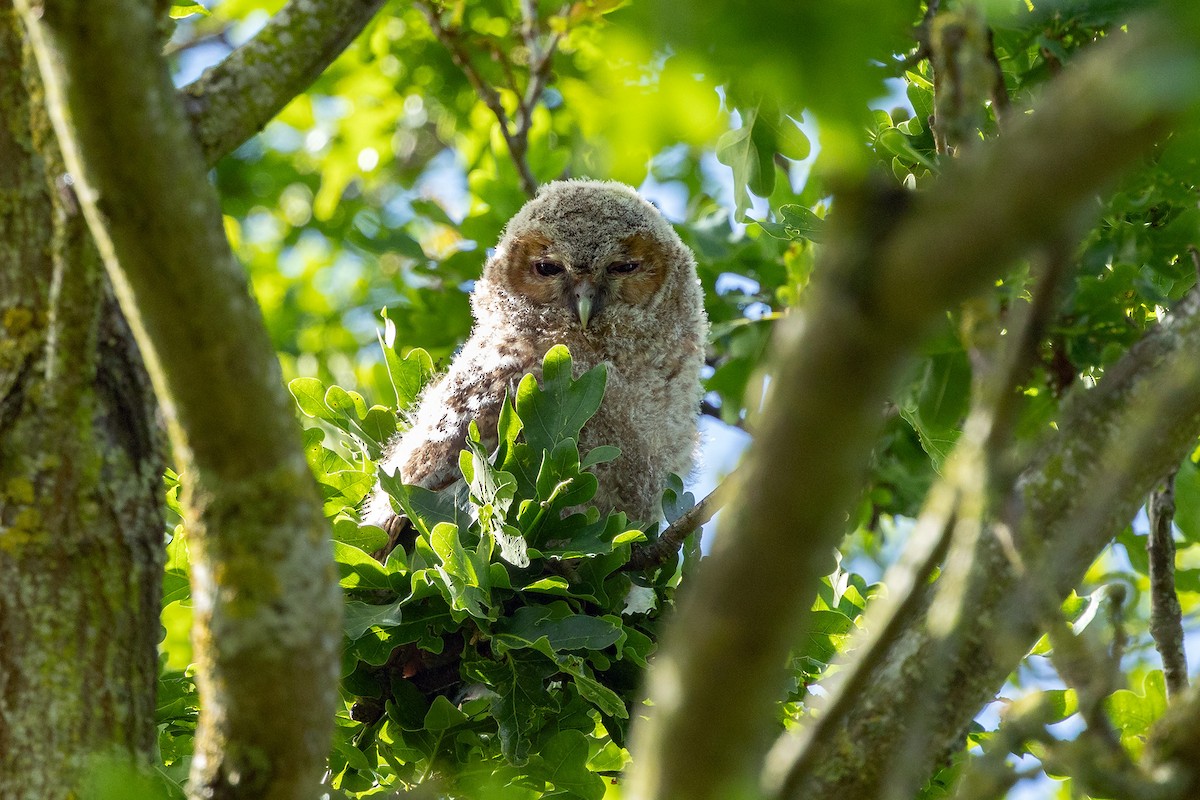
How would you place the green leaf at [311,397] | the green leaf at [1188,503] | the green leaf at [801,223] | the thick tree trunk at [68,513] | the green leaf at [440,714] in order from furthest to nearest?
the green leaf at [1188,503], the green leaf at [311,397], the green leaf at [801,223], the green leaf at [440,714], the thick tree trunk at [68,513]

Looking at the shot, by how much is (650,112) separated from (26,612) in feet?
4.20

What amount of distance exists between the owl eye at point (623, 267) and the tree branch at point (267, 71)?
294cm

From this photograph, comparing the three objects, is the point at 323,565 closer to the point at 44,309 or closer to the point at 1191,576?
the point at 44,309

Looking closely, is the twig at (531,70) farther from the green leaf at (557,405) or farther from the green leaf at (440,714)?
the green leaf at (440,714)

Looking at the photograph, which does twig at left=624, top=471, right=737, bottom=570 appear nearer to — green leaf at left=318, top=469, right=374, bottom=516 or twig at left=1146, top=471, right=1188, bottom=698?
green leaf at left=318, top=469, right=374, bottom=516

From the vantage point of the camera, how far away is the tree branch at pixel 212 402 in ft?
4.42

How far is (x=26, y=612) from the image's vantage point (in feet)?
6.30

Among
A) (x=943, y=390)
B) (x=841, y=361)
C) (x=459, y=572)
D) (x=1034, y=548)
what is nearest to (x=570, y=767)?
(x=459, y=572)

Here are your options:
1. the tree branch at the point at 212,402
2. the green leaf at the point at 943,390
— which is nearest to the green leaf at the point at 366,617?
the tree branch at the point at 212,402

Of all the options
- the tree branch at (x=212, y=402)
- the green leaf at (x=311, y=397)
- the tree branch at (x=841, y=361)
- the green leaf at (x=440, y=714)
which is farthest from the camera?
the green leaf at (x=311, y=397)

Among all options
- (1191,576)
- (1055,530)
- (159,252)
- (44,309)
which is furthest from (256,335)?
(1191,576)

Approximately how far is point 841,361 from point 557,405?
187 cm

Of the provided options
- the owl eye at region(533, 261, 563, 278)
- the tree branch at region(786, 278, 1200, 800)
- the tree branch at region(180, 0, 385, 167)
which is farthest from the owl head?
the tree branch at region(786, 278, 1200, 800)

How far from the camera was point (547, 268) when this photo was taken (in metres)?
4.95
